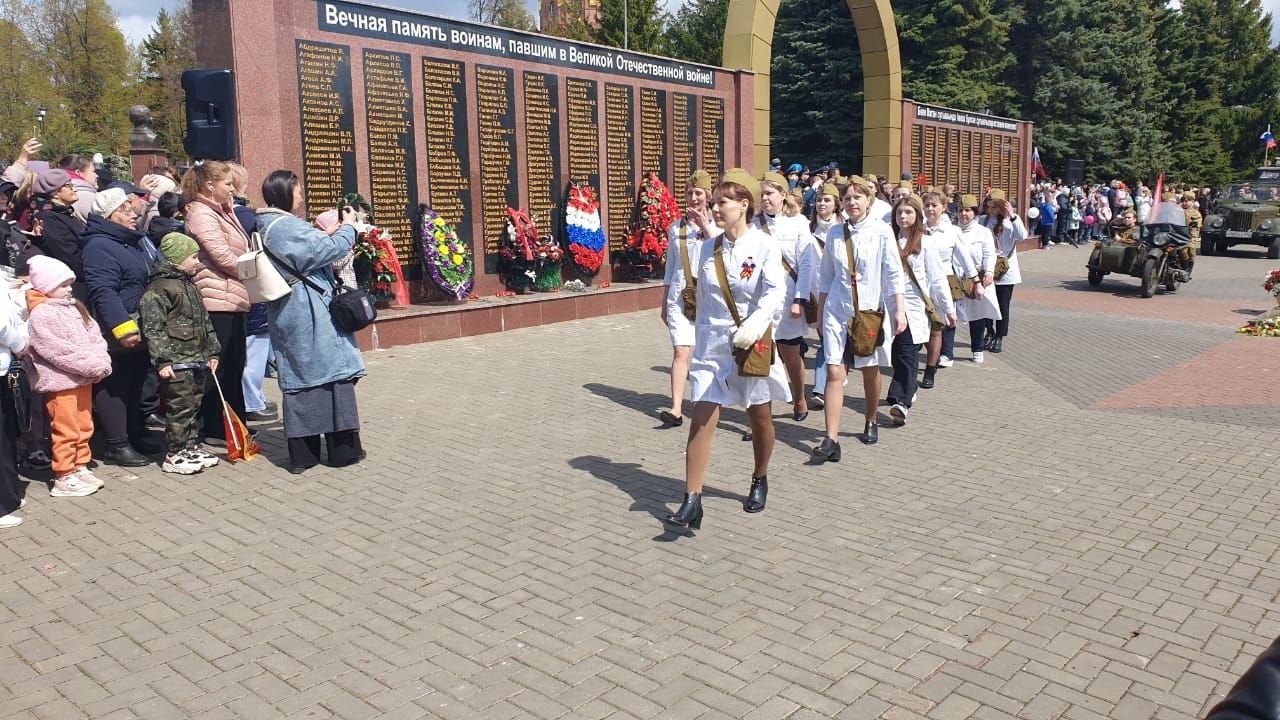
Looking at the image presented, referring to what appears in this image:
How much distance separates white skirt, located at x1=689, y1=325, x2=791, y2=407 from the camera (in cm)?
517

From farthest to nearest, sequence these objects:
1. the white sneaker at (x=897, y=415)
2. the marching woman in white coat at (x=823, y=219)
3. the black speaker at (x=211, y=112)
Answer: the black speaker at (x=211, y=112)
the marching woman in white coat at (x=823, y=219)
the white sneaker at (x=897, y=415)

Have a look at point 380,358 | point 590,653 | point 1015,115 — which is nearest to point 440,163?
point 380,358

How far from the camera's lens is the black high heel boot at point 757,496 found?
18.3ft

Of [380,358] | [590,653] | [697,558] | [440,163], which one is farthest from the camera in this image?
[440,163]

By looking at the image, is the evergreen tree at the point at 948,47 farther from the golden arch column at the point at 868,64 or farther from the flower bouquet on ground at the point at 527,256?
the flower bouquet on ground at the point at 527,256

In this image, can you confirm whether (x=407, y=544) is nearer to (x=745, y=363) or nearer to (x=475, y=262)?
(x=745, y=363)

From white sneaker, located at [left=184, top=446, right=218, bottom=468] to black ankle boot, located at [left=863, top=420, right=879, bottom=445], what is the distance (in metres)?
4.49

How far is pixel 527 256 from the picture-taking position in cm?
1258

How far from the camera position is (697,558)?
492 centimetres

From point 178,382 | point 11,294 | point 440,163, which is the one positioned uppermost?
point 440,163

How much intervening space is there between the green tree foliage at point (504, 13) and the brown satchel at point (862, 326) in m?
48.6

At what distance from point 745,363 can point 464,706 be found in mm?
2296

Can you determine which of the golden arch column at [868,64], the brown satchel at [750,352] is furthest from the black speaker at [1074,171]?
the brown satchel at [750,352]

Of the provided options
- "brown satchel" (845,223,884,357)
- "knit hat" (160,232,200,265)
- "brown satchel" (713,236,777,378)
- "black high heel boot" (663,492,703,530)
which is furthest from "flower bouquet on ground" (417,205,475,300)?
"black high heel boot" (663,492,703,530)
